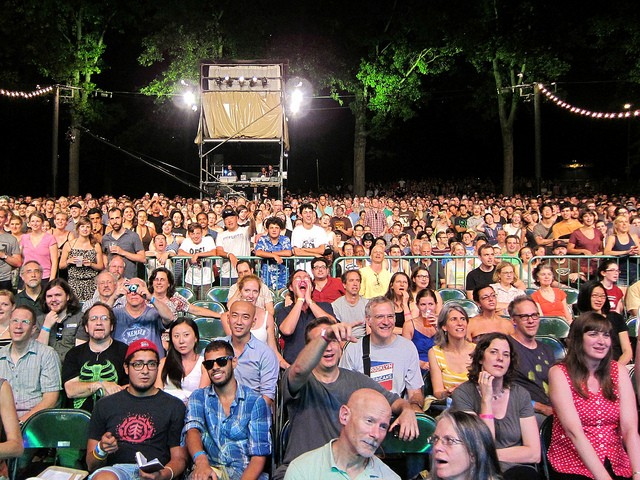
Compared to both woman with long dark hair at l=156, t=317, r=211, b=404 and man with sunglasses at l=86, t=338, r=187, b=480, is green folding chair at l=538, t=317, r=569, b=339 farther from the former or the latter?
man with sunglasses at l=86, t=338, r=187, b=480

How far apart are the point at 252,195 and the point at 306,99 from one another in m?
5.88

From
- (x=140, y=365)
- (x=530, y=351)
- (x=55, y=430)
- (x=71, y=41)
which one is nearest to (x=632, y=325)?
(x=530, y=351)

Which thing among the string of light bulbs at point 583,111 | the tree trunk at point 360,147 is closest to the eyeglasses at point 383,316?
the string of light bulbs at point 583,111

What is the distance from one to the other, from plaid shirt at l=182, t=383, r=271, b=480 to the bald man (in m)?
1.05

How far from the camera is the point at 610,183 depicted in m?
32.5

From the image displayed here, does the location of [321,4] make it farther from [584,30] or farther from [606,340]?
[606,340]

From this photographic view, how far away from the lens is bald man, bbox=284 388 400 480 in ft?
10.9

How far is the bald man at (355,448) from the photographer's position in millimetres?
3330

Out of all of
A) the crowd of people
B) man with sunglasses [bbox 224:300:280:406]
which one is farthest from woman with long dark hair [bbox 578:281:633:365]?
man with sunglasses [bbox 224:300:280:406]

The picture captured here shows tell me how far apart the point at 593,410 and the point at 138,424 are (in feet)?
9.87

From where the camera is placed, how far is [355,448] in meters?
3.36

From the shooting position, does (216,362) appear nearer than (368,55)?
Yes

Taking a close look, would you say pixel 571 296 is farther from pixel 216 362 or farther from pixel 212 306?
pixel 216 362

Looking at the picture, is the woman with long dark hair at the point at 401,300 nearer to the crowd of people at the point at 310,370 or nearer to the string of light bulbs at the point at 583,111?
the crowd of people at the point at 310,370
